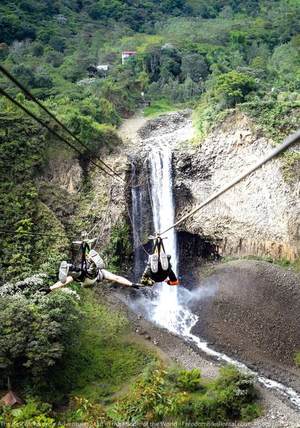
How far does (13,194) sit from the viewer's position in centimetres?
2467

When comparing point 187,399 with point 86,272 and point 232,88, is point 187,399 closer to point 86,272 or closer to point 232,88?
point 86,272

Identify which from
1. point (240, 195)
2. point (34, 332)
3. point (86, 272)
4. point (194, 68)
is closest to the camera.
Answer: point (86, 272)

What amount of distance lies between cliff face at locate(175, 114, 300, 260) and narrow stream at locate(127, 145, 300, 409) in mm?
595

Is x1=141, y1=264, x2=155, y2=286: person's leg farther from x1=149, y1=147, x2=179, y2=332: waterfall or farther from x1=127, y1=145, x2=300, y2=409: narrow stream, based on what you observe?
x1=149, y1=147, x2=179, y2=332: waterfall

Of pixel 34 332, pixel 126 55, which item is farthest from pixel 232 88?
pixel 126 55

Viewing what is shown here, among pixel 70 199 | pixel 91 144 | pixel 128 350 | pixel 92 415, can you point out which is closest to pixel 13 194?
pixel 70 199

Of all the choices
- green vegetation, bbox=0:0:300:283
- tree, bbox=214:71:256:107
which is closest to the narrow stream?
green vegetation, bbox=0:0:300:283

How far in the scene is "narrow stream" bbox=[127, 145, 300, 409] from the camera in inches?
908

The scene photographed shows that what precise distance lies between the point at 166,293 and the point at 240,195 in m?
6.26

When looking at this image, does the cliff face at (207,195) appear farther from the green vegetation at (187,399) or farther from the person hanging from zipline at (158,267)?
the person hanging from zipline at (158,267)

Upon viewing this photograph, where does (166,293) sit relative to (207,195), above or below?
below

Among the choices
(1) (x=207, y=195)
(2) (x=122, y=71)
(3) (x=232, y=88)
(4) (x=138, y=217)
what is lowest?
(4) (x=138, y=217)

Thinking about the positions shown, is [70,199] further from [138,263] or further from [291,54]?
[291,54]

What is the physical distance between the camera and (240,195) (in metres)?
26.3
